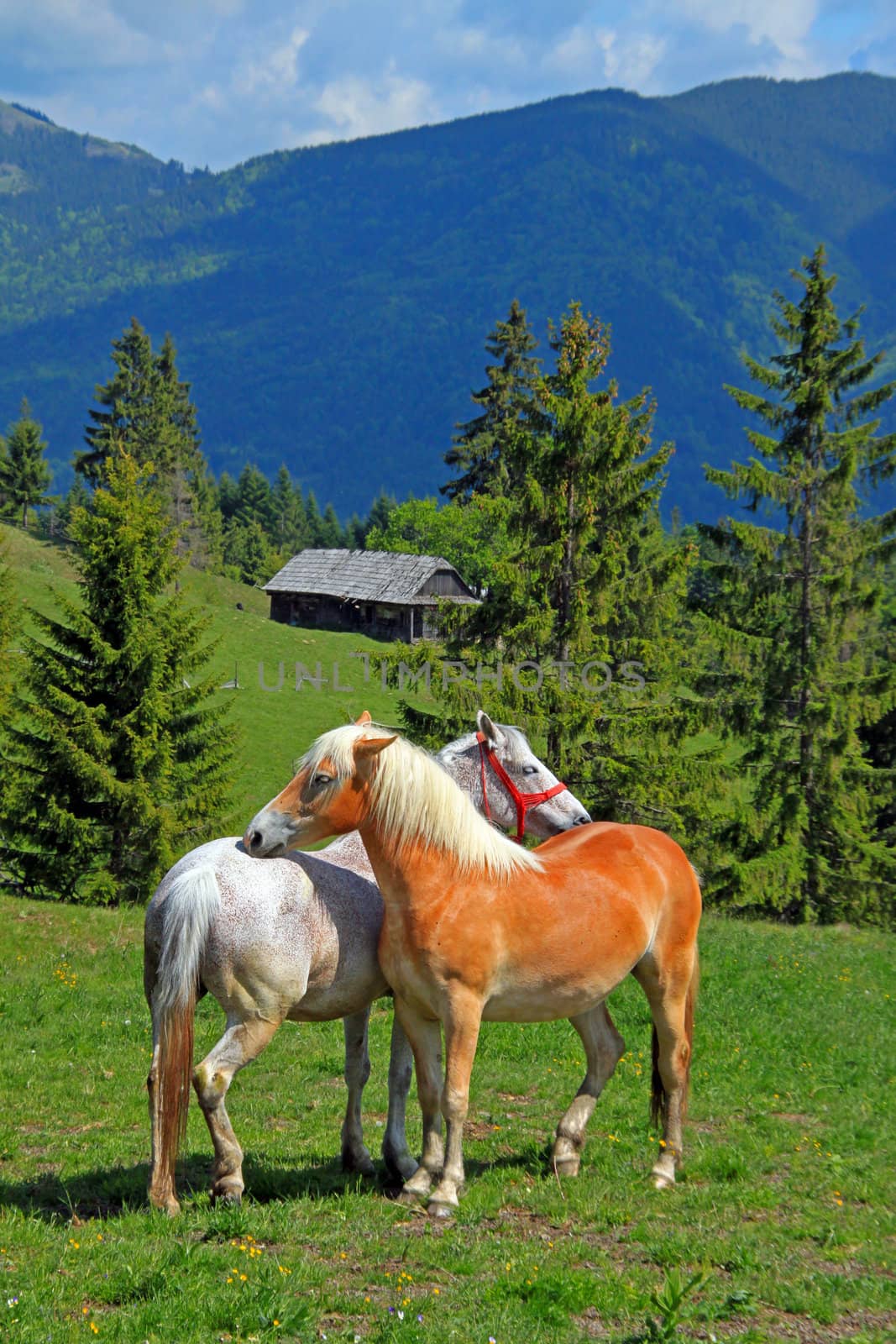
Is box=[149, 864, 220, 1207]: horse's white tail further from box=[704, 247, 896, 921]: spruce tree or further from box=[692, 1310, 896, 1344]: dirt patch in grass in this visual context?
box=[704, 247, 896, 921]: spruce tree

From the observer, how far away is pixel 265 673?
172 ft

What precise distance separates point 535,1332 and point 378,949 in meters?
2.35

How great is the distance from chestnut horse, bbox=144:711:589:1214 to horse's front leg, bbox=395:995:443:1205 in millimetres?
246

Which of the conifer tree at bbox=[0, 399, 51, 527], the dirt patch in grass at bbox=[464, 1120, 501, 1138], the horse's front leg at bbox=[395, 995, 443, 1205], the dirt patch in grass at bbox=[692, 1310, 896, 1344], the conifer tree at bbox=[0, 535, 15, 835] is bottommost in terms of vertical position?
the dirt patch in grass at bbox=[464, 1120, 501, 1138]

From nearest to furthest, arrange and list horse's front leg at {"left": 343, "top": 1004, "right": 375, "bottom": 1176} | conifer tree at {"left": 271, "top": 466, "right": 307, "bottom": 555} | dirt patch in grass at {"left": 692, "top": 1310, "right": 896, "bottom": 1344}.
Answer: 1. dirt patch in grass at {"left": 692, "top": 1310, "right": 896, "bottom": 1344}
2. horse's front leg at {"left": 343, "top": 1004, "right": 375, "bottom": 1176}
3. conifer tree at {"left": 271, "top": 466, "right": 307, "bottom": 555}

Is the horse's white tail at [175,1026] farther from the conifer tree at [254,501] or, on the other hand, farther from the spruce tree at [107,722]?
the conifer tree at [254,501]

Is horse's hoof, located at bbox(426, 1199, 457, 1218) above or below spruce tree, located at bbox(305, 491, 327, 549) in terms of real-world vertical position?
below

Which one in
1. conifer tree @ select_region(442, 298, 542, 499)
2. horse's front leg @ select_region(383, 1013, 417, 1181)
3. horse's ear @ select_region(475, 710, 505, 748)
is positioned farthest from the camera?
conifer tree @ select_region(442, 298, 542, 499)

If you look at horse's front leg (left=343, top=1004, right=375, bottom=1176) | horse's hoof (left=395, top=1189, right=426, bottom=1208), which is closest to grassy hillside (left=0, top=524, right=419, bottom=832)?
horse's front leg (left=343, top=1004, right=375, bottom=1176)

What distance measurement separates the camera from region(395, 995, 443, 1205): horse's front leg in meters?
6.93

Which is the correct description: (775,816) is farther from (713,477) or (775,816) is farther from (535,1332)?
(535,1332)

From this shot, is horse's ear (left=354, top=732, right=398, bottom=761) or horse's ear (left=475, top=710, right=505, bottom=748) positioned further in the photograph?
horse's ear (left=475, top=710, right=505, bottom=748)

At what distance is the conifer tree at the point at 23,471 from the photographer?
291ft

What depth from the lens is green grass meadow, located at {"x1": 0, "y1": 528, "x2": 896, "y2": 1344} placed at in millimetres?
5426
